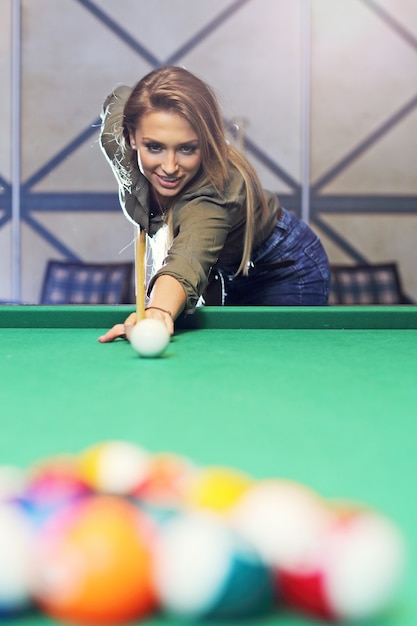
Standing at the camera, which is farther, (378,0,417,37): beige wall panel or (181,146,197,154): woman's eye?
(378,0,417,37): beige wall panel

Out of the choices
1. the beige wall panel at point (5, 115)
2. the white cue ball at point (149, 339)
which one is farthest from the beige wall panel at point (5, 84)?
the white cue ball at point (149, 339)

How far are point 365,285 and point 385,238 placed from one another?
0.62 m

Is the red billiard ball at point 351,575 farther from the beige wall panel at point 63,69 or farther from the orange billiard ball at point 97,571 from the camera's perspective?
the beige wall panel at point 63,69

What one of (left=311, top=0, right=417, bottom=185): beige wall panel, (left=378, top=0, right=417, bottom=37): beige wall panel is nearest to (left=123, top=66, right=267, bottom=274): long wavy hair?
(left=311, top=0, right=417, bottom=185): beige wall panel

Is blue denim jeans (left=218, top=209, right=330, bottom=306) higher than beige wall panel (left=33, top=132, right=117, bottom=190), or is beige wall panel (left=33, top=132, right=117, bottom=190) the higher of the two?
beige wall panel (left=33, top=132, right=117, bottom=190)

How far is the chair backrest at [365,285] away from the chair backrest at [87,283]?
1458 millimetres

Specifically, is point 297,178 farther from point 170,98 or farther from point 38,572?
point 38,572

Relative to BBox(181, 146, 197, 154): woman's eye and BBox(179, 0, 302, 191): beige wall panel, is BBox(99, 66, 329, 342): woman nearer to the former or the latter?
BBox(181, 146, 197, 154): woman's eye

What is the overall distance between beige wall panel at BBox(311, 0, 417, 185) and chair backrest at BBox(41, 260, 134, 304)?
1673 millimetres

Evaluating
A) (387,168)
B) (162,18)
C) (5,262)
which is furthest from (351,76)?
(5,262)

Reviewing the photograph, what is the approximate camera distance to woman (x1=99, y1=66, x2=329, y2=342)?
181 cm

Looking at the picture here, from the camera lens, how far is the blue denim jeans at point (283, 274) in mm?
2477

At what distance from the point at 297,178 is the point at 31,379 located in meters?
4.72

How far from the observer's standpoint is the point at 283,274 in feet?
8.26
